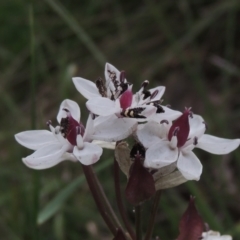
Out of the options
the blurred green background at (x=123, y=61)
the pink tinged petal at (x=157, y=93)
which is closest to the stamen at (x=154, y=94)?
the pink tinged petal at (x=157, y=93)

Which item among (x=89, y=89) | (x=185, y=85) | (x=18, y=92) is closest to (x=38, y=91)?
(x=18, y=92)

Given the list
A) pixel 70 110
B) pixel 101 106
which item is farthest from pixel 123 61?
pixel 101 106

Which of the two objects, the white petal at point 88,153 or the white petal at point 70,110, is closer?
the white petal at point 88,153

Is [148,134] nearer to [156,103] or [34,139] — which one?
[156,103]

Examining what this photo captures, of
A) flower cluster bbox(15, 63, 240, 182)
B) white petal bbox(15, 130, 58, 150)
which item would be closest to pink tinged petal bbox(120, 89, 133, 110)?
flower cluster bbox(15, 63, 240, 182)

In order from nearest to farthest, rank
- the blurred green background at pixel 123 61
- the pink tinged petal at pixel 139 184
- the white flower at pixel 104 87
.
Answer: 1. the pink tinged petal at pixel 139 184
2. the white flower at pixel 104 87
3. the blurred green background at pixel 123 61

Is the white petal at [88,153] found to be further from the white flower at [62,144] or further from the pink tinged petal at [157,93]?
the pink tinged petal at [157,93]

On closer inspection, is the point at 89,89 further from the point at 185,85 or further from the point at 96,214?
the point at 185,85
